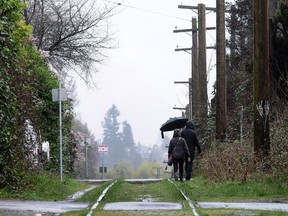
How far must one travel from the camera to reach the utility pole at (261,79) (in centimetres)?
1758

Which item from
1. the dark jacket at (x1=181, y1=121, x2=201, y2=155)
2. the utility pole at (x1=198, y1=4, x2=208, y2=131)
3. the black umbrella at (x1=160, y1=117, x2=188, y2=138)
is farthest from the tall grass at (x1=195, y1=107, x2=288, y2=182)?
the utility pole at (x1=198, y1=4, x2=208, y2=131)

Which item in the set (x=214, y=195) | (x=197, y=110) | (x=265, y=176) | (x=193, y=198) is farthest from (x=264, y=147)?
(x=197, y=110)

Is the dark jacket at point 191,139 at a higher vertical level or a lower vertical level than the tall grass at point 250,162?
higher

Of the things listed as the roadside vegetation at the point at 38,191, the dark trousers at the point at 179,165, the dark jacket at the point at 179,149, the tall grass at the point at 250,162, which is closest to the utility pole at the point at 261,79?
the tall grass at the point at 250,162

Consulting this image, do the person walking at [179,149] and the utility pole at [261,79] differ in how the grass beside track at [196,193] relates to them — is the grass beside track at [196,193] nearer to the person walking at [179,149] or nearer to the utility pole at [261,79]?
the utility pole at [261,79]

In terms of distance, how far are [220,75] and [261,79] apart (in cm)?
911

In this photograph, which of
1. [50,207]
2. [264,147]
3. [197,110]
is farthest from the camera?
[197,110]

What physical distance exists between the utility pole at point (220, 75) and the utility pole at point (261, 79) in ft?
28.7

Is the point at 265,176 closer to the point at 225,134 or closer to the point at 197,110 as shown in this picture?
the point at 225,134

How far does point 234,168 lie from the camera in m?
18.7

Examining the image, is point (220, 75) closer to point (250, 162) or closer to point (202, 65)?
point (202, 65)

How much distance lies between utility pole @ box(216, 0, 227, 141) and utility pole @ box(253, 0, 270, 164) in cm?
874

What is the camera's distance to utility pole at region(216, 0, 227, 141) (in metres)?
26.6

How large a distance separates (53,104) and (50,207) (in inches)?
532
